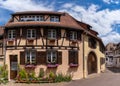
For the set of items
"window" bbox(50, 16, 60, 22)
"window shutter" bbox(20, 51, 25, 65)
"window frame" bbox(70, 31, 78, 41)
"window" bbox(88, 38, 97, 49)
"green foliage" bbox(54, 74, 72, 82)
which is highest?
"window" bbox(50, 16, 60, 22)

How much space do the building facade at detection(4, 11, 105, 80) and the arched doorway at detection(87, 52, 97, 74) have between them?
4.31 metres

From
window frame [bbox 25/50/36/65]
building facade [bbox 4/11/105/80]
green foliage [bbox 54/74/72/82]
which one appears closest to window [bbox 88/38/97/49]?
building facade [bbox 4/11/105/80]

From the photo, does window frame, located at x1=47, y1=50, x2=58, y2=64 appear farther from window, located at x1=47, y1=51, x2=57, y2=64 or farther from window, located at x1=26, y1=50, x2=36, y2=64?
window, located at x1=26, y1=50, x2=36, y2=64

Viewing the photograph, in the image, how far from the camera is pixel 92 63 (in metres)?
35.7

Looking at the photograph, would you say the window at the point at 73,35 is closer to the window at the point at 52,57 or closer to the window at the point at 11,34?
the window at the point at 52,57

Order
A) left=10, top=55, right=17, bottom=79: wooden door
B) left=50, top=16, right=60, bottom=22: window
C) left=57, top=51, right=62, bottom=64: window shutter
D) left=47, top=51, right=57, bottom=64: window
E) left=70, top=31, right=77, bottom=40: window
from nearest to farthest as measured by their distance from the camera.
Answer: left=47, top=51, right=57, bottom=64: window, left=57, top=51, right=62, bottom=64: window shutter, left=10, top=55, right=17, bottom=79: wooden door, left=50, top=16, right=60, bottom=22: window, left=70, top=31, right=77, bottom=40: window

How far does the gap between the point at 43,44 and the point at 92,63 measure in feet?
34.9

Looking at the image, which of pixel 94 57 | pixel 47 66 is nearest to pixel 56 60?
pixel 47 66

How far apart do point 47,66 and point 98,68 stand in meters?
12.2

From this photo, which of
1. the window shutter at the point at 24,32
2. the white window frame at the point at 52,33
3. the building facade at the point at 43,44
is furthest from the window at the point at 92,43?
the window shutter at the point at 24,32

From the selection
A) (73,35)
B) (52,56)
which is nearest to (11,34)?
(52,56)

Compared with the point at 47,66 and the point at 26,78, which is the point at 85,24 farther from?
the point at 26,78

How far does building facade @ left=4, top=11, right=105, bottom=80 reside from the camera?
1081 inches

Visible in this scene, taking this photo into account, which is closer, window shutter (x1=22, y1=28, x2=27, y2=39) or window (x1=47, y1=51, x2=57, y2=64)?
window (x1=47, y1=51, x2=57, y2=64)
